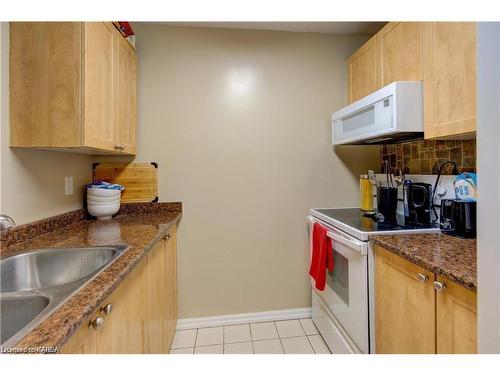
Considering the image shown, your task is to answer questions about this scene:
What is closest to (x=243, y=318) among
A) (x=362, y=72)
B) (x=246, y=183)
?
(x=246, y=183)

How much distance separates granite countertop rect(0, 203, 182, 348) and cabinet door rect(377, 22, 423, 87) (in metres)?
1.68

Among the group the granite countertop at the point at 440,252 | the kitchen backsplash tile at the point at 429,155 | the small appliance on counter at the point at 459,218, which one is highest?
the kitchen backsplash tile at the point at 429,155

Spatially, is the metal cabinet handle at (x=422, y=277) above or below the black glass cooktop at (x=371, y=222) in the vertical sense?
below

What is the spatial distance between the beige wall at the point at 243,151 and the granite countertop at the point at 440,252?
1035mm

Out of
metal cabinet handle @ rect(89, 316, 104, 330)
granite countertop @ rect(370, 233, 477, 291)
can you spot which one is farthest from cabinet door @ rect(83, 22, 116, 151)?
granite countertop @ rect(370, 233, 477, 291)

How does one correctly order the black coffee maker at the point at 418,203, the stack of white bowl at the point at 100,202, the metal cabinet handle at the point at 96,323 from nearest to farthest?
the metal cabinet handle at the point at 96,323 → the black coffee maker at the point at 418,203 → the stack of white bowl at the point at 100,202

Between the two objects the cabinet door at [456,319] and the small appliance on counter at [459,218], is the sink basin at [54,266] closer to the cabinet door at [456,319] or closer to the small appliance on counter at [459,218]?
the cabinet door at [456,319]

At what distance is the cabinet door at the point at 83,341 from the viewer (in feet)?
2.04

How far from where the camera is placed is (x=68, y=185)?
1.76 m

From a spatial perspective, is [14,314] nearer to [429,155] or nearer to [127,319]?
[127,319]

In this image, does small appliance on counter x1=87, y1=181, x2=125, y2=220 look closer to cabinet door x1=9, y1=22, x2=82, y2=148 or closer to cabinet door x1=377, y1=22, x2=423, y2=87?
cabinet door x1=9, y1=22, x2=82, y2=148

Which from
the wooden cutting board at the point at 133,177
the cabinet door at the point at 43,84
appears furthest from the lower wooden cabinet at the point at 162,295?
the cabinet door at the point at 43,84
